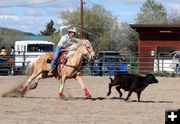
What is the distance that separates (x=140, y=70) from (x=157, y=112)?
18.1 metres

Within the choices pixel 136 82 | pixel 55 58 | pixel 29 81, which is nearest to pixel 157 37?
pixel 29 81

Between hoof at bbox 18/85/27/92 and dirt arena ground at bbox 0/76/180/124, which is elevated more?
hoof at bbox 18/85/27/92

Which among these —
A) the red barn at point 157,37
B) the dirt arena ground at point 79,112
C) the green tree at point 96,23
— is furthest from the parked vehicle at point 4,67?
the green tree at point 96,23

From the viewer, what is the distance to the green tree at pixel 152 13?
68.4m

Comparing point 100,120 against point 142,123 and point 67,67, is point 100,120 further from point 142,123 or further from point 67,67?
point 67,67

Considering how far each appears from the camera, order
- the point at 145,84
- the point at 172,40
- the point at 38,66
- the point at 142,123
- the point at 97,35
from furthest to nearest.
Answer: the point at 97,35
the point at 172,40
the point at 38,66
the point at 145,84
the point at 142,123

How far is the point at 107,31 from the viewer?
224 feet

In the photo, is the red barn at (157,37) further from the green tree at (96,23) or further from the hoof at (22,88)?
the green tree at (96,23)

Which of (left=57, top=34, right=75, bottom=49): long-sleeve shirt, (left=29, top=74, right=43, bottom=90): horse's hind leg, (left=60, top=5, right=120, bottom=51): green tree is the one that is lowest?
(left=29, top=74, right=43, bottom=90): horse's hind leg

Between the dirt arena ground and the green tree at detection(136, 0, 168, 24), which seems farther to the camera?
the green tree at detection(136, 0, 168, 24)

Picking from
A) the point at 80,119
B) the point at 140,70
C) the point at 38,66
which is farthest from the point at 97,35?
the point at 80,119

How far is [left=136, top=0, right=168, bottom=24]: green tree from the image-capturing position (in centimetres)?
6838

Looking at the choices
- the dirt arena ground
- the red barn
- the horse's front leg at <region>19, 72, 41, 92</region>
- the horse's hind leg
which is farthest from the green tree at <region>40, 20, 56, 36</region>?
the dirt arena ground

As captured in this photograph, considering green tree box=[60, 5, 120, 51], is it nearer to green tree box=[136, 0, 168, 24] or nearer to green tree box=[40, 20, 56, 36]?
green tree box=[136, 0, 168, 24]
